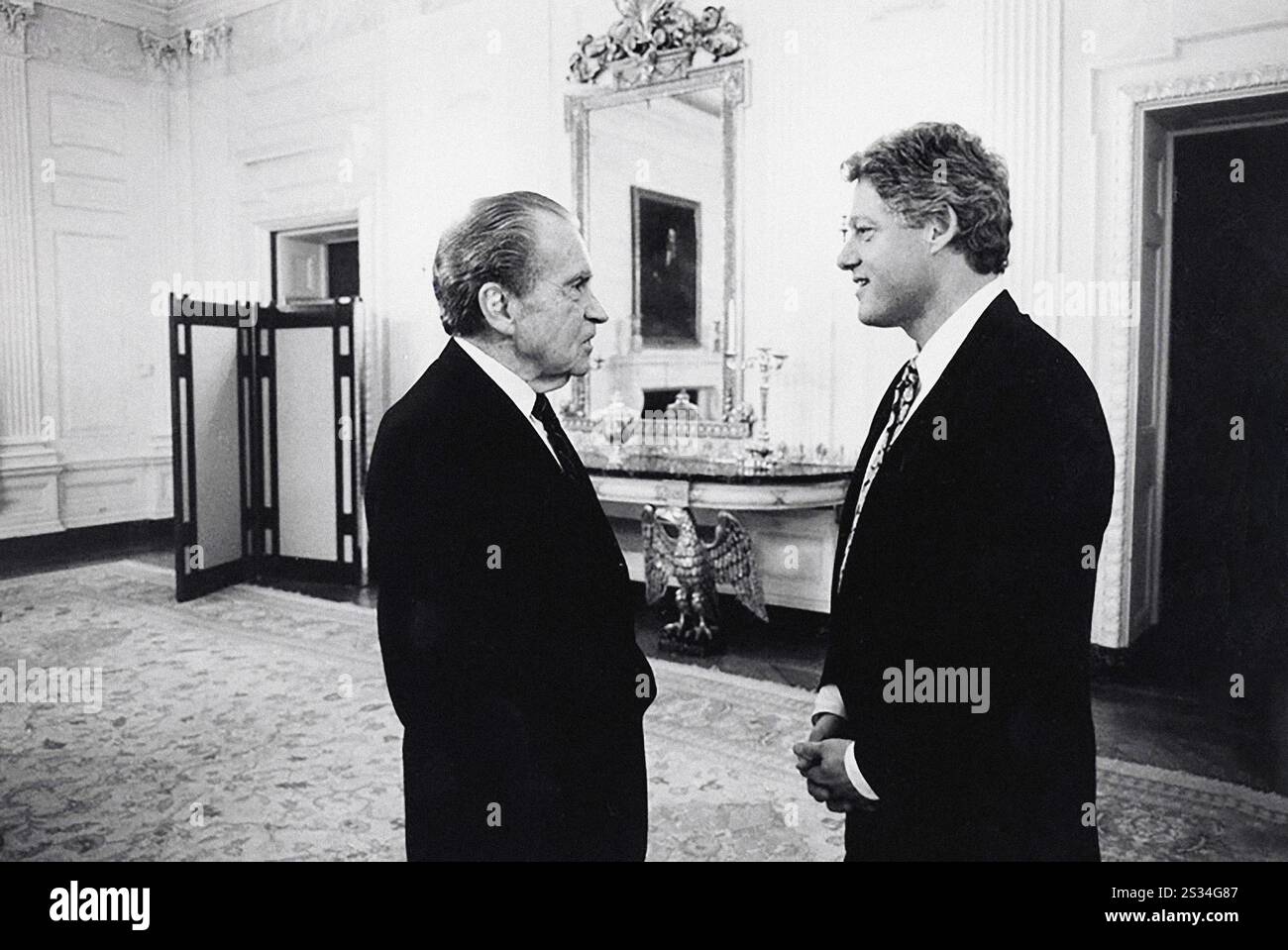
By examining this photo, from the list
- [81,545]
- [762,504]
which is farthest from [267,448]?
[762,504]

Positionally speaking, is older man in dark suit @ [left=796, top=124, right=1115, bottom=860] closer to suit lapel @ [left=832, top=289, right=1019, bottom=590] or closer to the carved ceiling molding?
suit lapel @ [left=832, top=289, right=1019, bottom=590]

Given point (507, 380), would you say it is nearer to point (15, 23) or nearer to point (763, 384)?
point (763, 384)

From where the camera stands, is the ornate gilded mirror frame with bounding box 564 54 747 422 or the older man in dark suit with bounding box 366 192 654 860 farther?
the ornate gilded mirror frame with bounding box 564 54 747 422

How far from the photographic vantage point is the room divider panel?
481 centimetres

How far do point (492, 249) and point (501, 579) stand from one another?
0.38 meters

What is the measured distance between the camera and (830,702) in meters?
1.38

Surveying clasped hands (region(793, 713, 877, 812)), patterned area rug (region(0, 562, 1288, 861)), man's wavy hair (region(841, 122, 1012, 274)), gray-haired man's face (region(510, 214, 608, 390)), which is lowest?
patterned area rug (region(0, 562, 1288, 861))

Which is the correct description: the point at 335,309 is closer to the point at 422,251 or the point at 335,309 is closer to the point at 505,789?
the point at 422,251

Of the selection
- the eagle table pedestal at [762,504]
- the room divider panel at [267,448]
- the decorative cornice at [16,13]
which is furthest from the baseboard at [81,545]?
the eagle table pedestal at [762,504]

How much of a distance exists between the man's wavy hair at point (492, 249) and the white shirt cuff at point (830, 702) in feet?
2.20

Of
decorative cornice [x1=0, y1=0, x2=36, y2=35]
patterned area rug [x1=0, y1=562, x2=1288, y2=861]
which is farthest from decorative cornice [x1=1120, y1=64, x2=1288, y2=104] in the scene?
decorative cornice [x1=0, y1=0, x2=36, y2=35]

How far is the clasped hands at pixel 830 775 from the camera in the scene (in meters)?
1.21

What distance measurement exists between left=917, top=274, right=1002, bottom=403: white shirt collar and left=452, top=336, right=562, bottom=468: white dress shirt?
1.49ft

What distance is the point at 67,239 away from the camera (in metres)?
6.01
